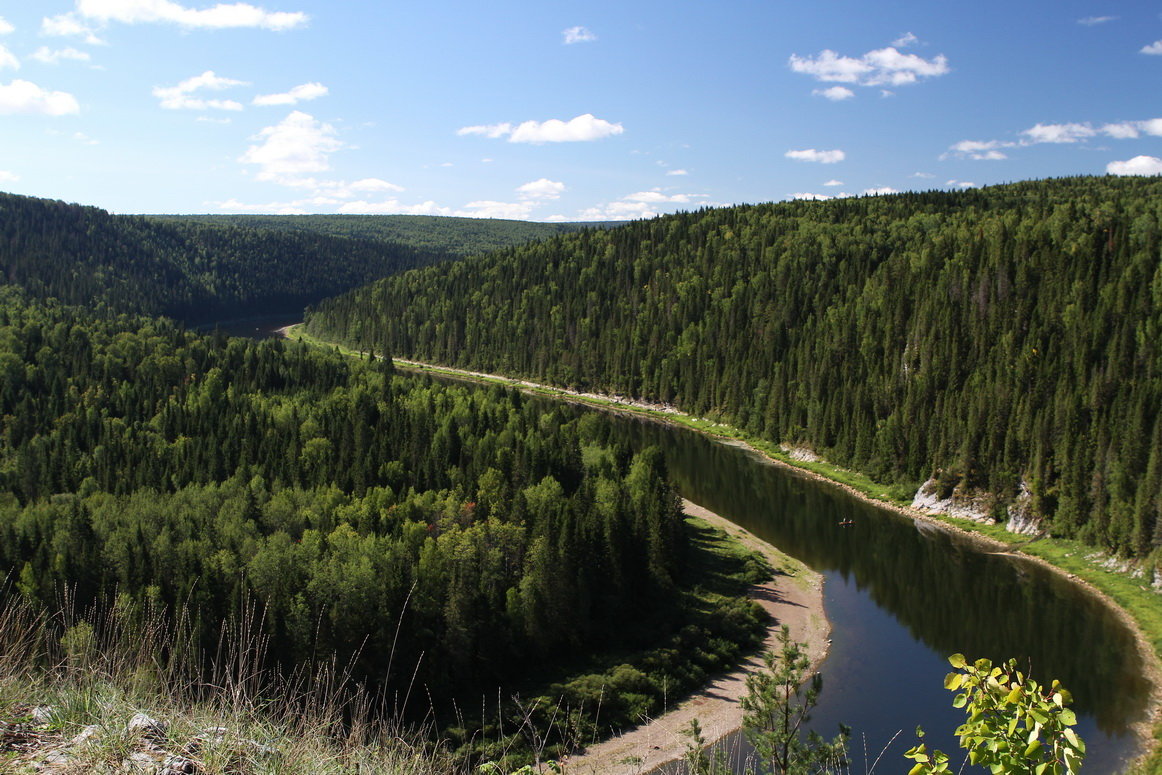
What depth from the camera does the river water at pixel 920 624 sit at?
1598 inches

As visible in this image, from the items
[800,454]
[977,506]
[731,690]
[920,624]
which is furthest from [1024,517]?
[731,690]

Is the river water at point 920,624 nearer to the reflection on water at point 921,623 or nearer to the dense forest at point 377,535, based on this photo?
the reflection on water at point 921,623

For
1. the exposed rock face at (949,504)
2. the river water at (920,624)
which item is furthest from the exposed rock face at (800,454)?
the exposed rock face at (949,504)

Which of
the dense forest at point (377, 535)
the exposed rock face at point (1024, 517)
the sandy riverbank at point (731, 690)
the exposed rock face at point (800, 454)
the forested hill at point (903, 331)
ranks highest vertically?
the forested hill at point (903, 331)

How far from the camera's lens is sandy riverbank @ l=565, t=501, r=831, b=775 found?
3706 centimetres

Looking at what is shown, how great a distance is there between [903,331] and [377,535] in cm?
7832

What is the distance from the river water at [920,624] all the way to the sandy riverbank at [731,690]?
4.04ft

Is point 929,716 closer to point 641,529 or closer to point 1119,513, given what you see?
point 641,529

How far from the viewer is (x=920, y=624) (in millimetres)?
53344

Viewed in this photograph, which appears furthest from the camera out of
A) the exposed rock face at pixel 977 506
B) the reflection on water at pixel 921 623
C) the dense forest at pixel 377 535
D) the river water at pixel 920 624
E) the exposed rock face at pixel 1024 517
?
the exposed rock face at pixel 977 506

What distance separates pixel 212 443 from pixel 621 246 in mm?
119183

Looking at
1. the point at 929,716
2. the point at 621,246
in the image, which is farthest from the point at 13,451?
Result: the point at 621,246

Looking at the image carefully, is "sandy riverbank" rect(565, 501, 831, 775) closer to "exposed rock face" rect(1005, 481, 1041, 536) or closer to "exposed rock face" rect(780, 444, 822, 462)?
"exposed rock face" rect(1005, 481, 1041, 536)

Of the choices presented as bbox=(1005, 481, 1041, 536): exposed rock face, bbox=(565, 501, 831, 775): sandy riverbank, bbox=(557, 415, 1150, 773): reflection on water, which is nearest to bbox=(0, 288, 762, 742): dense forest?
bbox=(565, 501, 831, 775): sandy riverbank
